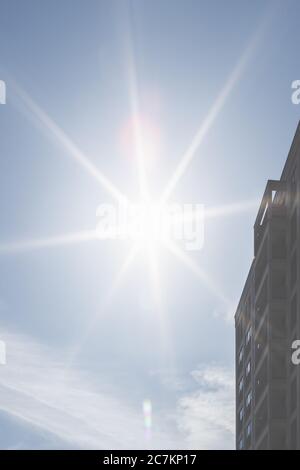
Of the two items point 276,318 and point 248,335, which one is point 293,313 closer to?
point 276,318

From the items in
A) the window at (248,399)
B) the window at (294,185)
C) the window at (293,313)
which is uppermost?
the window at (294,185)

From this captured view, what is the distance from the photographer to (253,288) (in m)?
91.9

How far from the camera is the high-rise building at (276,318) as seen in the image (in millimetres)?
75750

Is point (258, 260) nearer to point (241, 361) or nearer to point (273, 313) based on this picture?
point (273, 313)

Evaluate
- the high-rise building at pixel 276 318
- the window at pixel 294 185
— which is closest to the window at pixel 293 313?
the high-rise building at pixel 276 318

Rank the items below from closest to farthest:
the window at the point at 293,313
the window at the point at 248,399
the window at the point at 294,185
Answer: the window at the point at 293,313 < the window at the point at 294,185 < the window at the point at 248,399

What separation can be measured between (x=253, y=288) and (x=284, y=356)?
1333 cm

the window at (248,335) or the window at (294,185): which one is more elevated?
the window at (294,185)

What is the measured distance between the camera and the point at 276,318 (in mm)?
81062

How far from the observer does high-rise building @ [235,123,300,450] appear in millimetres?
75750

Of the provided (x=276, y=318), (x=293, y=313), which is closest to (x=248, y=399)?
(x=276, y=318)

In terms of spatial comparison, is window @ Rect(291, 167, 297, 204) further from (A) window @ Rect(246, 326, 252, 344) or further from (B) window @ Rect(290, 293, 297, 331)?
(A) window @ Rect(246, 326, 252, 344)

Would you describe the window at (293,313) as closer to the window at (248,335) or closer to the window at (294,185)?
the window at (294,185)
